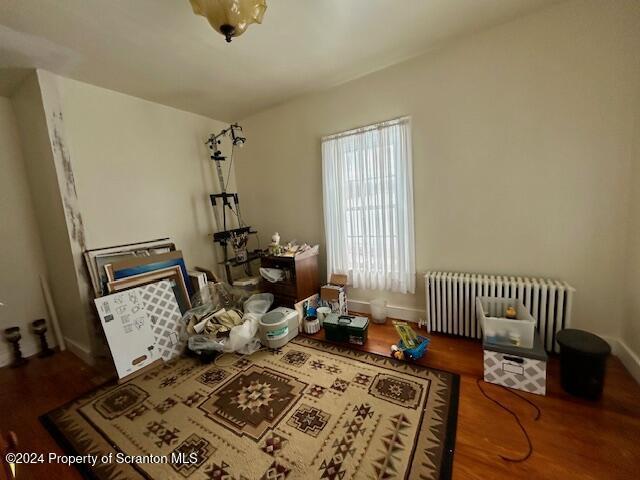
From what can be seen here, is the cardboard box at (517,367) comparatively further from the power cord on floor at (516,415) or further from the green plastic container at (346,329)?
the green plastic container at (346,329)

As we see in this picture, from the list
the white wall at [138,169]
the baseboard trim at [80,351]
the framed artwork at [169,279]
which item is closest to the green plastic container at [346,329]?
the framed artwork at [169,279]

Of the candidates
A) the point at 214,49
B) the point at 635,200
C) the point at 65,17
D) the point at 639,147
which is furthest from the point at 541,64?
the point at 65,17

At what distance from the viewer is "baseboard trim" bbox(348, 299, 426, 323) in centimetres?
248

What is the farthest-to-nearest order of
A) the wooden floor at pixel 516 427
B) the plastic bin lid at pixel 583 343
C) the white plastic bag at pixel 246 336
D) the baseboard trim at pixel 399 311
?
the baseboard trim at pixel 399 311 → the white plastic bag at pixel 246 336 → the plastic bin lid at pixel 583 343 → the wooden floor at pixel 516 427

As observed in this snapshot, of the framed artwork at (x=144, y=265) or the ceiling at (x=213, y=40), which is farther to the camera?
Result: the framed artwork at (x=144, y=265)

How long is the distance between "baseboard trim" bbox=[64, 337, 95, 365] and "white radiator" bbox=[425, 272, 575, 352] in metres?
3.10

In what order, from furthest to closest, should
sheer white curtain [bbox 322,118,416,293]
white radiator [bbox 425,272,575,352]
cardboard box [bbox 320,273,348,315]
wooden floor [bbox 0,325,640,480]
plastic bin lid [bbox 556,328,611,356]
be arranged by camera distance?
cardboard box [bbox 320,273,348,315]
sheer white curtain [bbox 322,118,416,293]
white radiator [bbox 425,272,575,352]
plastic bin lid [bbox 556,328,611,356]
wooden floor [bbox 0,325,640,480]

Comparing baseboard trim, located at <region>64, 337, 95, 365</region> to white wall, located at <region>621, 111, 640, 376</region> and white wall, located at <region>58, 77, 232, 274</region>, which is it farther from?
white wall, located at <region>621, 111, 640, 376</region>

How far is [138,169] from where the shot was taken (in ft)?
8.26

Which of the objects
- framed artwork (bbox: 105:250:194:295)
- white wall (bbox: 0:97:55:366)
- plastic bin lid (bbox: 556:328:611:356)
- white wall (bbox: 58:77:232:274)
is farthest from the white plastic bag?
plastic bin lid (bbox: 556:328:611:356)

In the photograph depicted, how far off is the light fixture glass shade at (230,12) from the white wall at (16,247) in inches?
94.5

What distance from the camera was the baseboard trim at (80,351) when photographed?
86.1 inches

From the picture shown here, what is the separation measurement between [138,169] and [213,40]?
152 centimetres

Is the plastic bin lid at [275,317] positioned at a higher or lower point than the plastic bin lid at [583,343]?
lower
